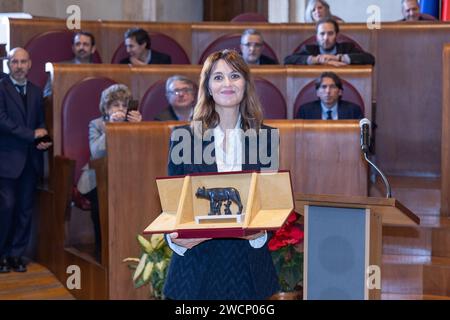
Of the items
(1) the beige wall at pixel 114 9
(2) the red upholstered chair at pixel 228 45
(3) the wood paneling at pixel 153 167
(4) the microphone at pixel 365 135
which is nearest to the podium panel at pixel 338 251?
(4) the microphone at pixel 365 135

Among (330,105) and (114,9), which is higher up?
(114,9)

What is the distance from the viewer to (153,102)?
13.8ft

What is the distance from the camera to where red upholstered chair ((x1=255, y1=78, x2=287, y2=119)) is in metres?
4.21

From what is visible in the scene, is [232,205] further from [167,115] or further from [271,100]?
[271,100]

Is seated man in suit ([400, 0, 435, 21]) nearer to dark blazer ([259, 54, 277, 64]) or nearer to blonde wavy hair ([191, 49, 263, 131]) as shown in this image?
dark blazer ([259, 54, 277, 64])

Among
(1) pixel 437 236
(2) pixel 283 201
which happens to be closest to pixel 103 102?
(1) pixel 437 236

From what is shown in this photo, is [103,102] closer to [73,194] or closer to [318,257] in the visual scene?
[73,194]

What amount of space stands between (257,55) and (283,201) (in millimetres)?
2762

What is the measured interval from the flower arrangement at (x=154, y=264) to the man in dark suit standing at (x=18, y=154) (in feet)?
3.99

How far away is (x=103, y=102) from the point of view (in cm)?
386

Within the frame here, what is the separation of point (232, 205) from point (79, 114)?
7.95 ft

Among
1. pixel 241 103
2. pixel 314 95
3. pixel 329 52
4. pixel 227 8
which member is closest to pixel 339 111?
pixel 314 95

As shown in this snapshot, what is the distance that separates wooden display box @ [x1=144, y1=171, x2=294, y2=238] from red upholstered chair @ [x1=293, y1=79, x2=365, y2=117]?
94.5 inches
